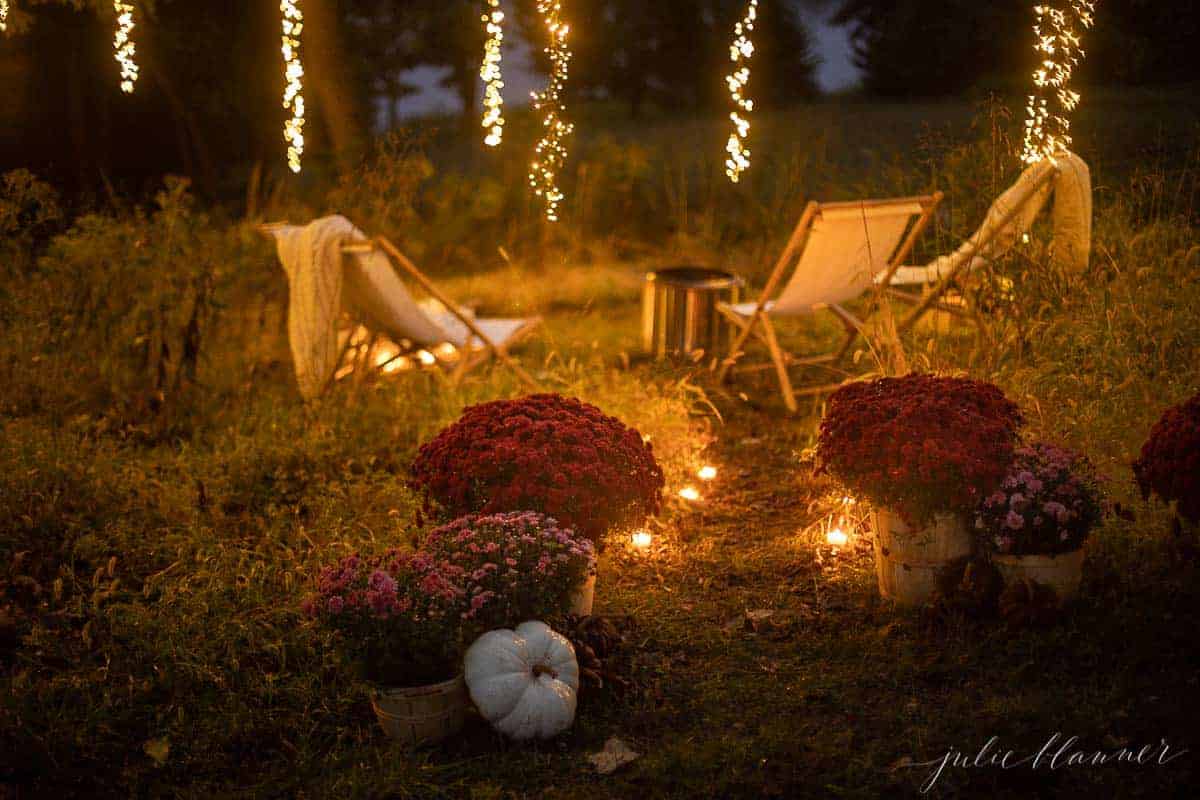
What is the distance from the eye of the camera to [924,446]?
3354 mm

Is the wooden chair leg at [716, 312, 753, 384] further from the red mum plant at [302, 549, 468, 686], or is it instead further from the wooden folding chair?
the red mum plant at [302, 549, 468, 686]

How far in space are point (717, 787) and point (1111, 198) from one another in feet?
18.9

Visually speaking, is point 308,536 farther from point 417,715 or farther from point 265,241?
point 265,241

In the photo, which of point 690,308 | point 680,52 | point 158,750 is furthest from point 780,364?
point 680,52

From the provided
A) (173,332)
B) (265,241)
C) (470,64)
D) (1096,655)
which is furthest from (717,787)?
(470,64)

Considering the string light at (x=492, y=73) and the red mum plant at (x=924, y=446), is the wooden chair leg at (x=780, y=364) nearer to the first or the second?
the string light at (x=492, y=73)

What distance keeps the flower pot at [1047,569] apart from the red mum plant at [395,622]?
62.9 inches

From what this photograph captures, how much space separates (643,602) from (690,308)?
2966 mm

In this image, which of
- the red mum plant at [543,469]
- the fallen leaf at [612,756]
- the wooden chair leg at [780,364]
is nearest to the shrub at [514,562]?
the red mum plant at [543,469]

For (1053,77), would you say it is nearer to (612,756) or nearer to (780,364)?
(780,364)

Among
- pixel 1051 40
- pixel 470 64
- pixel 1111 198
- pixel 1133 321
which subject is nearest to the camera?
pixel 1133 321

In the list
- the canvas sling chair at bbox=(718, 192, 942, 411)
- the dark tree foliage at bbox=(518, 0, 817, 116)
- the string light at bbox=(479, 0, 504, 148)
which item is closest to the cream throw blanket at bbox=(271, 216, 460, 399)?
the string light at bbox=(479, 0, 504, 148)

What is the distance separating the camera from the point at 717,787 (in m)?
2.69

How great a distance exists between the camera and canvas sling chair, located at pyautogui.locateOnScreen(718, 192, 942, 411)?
5.20 m
